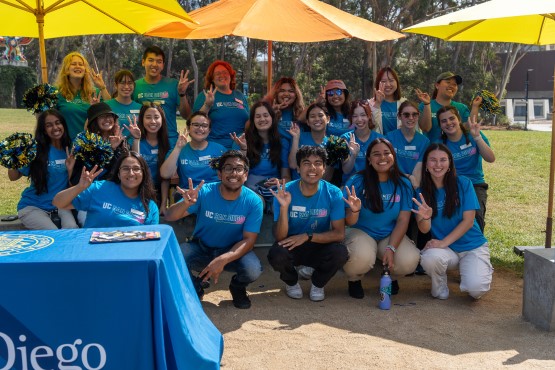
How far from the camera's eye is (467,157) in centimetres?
619

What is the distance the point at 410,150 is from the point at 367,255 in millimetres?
1426

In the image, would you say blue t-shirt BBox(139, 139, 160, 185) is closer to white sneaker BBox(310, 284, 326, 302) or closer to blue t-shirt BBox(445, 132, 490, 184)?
white sneaker BBox(310, 284, 326, 302)

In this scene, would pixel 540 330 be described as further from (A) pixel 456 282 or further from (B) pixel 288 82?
(B) pixel 288 82

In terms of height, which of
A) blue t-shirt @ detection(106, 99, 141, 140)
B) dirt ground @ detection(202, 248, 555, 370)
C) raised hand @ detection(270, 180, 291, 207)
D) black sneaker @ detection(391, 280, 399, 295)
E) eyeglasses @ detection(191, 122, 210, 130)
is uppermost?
blue t-shirt @ detection(106, 99, 141, 140)

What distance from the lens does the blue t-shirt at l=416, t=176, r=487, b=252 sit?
5.30 meters

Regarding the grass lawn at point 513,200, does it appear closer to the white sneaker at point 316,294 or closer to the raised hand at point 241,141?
the white sneaker at point 316,294

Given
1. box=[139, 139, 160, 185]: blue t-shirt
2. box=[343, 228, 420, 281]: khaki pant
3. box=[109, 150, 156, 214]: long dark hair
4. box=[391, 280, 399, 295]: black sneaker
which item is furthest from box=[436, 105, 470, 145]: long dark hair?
box=[109, 150, 156, 214]: long dark hair

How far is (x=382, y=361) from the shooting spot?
4.02m

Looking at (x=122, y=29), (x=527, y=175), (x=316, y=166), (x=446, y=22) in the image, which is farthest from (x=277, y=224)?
(x=527, y=175)

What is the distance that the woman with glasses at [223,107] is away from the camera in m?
6.84

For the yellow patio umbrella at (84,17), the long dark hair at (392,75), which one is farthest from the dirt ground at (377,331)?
the yellow patio umbrella at (84,17)

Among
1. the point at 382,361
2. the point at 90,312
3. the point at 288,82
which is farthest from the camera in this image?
the point at 288,82

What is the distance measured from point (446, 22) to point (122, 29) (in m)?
3.48

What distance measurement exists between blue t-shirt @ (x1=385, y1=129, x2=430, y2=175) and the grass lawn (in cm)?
145
